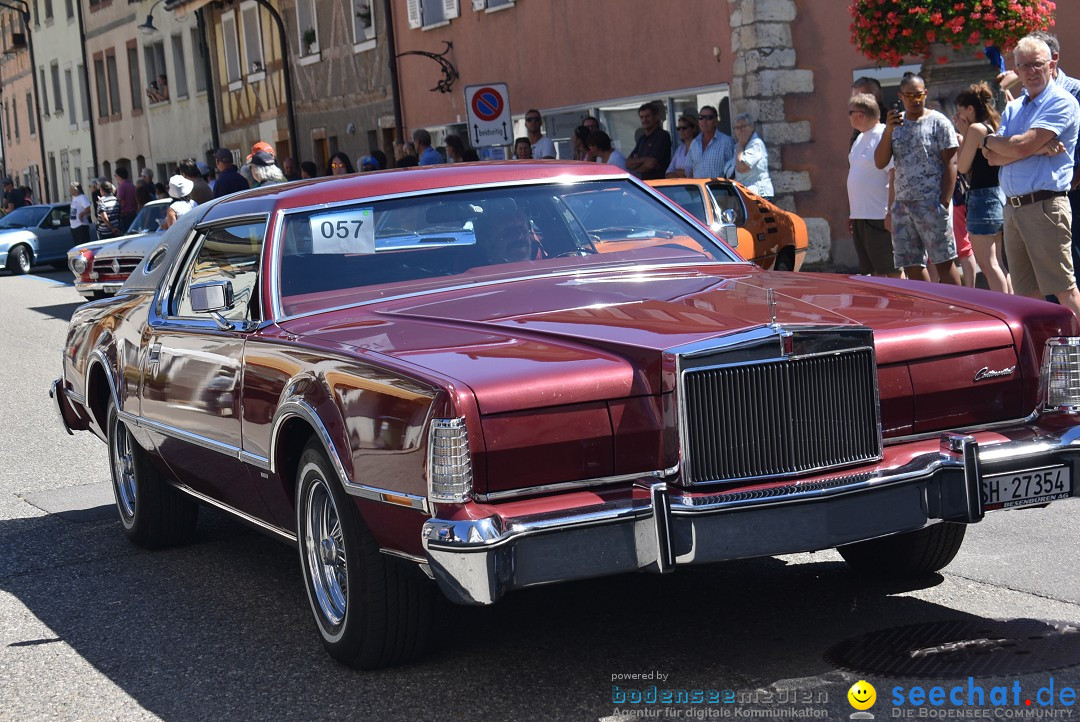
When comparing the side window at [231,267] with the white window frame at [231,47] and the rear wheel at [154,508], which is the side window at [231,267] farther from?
the white window frame at [231,47]

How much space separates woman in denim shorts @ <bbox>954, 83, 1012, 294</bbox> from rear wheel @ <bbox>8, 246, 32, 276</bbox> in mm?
28000

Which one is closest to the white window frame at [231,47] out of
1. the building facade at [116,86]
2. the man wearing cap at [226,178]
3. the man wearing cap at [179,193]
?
the building facade at [116,86]

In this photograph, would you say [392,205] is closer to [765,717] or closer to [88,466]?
[765,717]

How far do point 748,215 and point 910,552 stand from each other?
9.45 meters

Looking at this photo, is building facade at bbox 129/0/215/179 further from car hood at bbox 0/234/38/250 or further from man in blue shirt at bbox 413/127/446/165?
man in blue shirt at bbox 413/127/446/165

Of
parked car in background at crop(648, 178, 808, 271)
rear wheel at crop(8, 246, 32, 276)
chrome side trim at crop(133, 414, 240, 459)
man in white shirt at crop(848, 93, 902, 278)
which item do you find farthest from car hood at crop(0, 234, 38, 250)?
chrome side trim at crop(133, 414, 240, 459)

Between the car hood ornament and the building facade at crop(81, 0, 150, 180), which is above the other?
the building facade at crop(81, 0, 150, 180)

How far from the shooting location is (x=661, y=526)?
4.07 metres

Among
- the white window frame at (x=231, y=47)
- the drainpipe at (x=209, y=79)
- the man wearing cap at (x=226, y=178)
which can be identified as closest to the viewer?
the man wearing cap at (x=226, y=178)

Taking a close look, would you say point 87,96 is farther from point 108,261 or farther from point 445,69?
point 108,261

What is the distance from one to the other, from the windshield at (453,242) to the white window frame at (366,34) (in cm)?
2397

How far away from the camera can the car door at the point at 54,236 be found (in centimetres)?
3512

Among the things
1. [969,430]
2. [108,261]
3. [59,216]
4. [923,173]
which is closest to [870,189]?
[923,173]

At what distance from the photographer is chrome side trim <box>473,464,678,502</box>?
4.11 metres
